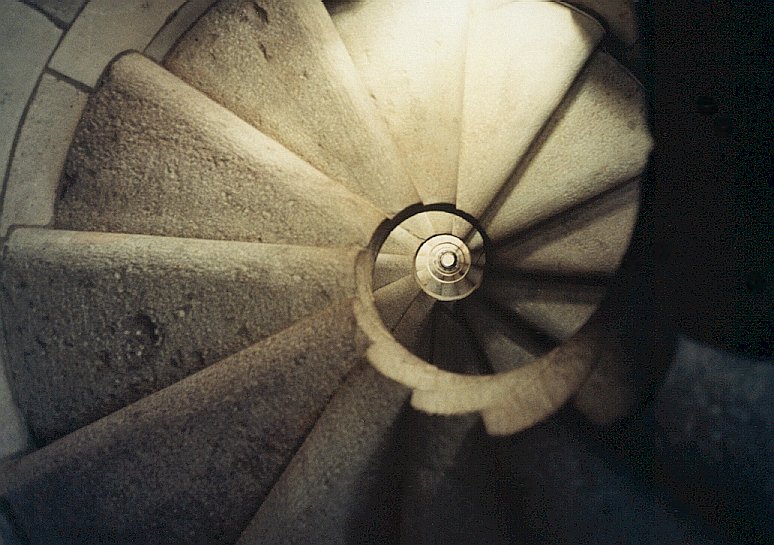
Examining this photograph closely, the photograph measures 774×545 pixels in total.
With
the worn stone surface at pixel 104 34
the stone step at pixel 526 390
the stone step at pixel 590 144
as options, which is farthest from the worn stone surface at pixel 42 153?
the stone step at pixel 590 144

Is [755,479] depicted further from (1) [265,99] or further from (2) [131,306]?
(1) [265,99]

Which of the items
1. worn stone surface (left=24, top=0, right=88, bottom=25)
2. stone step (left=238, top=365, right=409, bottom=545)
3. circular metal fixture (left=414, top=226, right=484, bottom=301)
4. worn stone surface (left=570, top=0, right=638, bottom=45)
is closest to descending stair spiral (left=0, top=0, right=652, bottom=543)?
stone step (left=238, top=365, right=409, bottom=545)

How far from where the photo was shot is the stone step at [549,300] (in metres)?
3.57

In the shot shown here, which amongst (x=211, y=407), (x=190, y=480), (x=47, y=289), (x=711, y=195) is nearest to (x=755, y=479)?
(x=711, y=195)

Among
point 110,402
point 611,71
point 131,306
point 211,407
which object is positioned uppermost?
point 131,306

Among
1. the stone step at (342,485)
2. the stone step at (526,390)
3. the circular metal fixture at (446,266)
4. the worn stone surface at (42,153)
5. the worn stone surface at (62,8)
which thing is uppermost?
the worn stone surface at (62,8)

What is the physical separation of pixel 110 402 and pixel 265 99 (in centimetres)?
174

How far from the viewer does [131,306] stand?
2.19 m

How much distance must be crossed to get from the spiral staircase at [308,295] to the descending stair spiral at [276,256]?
0.04ft

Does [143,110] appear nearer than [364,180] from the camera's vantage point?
Yes

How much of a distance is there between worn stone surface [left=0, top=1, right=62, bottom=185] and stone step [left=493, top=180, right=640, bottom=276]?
304 centimetres

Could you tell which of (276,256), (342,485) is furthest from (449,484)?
(276,256)

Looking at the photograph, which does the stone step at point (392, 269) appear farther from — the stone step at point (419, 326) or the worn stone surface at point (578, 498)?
the worn stone surface at point (578, 498)

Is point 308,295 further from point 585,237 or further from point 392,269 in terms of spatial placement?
point 392,269
